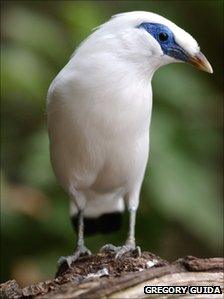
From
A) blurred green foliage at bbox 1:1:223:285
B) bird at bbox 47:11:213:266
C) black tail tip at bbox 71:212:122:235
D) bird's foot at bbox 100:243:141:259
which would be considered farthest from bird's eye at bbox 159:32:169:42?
blurred green foliage at bbox 1:1:223:285

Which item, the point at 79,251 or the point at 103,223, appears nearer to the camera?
the point at 79,251

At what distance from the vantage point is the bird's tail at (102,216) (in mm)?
4398

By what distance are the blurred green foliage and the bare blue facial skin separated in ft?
4.20

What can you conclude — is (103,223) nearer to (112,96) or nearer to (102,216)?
(102,216)

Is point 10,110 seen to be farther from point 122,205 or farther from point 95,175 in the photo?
point 95,175

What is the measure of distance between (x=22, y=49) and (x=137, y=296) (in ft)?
8.57

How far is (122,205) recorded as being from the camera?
449cm

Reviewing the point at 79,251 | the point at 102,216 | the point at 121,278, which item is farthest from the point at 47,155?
the point at 121,278

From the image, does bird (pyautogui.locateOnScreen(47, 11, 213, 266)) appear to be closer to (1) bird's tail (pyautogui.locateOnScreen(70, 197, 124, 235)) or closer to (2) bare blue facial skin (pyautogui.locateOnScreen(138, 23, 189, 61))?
(2) bare blue facial skin (pyautogui.locateOnScreen(138, 23, 189, 61))

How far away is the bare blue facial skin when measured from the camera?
12.1 feet

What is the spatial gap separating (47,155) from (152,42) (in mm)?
1382

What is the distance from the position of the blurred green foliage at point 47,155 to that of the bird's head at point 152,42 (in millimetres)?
1224

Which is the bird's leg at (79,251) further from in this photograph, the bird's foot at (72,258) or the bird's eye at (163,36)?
the bird's eye at (163,36)

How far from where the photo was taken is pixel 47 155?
4840 millimetres
